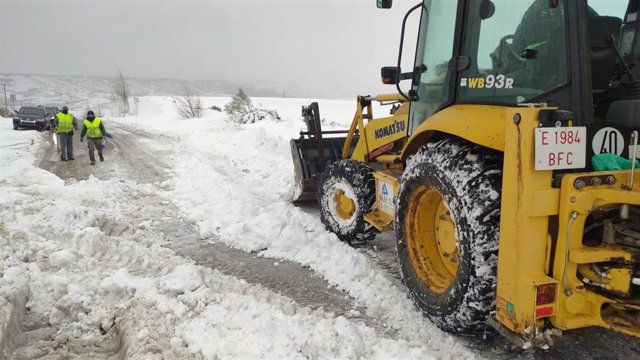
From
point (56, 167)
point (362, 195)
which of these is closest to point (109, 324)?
point (362, 195)

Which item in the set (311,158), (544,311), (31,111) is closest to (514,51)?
(544,311)

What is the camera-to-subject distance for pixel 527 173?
2.29 m

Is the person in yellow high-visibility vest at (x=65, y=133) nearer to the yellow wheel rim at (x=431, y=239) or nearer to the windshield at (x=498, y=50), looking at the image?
the windshield at (x=498, y=50)

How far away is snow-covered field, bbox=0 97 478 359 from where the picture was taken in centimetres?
292

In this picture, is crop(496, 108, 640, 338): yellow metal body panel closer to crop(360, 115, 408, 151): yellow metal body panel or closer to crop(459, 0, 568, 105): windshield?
crop(459, 0, 568, 105): windshield

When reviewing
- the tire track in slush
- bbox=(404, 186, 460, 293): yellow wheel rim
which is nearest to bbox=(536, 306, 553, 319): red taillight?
bbox=(404, 186, 460, 293): yellow wheel rim

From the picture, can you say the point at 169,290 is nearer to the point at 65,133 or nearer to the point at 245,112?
the point at 65,133

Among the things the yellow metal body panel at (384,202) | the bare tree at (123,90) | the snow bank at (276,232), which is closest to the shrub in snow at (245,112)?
the snow bank at (276,232)

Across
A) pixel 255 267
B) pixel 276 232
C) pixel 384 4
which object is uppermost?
pixel 384 4

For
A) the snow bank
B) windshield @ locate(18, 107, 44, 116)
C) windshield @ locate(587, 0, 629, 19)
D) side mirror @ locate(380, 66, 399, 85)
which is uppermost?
windshield @ locate(587, 0, 629, 19)

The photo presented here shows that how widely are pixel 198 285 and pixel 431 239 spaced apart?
6.76 ft

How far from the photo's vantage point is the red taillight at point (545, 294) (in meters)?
2.29

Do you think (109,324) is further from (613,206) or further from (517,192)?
(613,206)

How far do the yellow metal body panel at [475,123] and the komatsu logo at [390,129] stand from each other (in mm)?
1188
